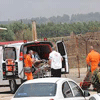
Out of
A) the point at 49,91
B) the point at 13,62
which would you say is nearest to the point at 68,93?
the point at 49,91

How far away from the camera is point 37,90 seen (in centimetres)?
964

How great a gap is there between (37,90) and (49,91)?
28cm

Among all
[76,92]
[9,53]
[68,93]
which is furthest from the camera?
[9,53]

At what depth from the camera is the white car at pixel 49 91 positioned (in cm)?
938

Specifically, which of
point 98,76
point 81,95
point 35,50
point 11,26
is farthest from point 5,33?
point 81,95

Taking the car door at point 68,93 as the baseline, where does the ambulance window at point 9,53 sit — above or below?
above

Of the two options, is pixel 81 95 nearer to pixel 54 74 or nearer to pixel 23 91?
pixel 23 91

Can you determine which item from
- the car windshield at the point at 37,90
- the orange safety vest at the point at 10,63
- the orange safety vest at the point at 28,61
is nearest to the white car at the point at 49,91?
the car windshield at the point at 37,90

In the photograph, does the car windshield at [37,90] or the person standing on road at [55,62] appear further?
the person standing on road at [55,62]

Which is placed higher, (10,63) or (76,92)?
(10,63)

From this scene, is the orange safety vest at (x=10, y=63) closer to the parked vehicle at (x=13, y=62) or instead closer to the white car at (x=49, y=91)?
the parked vehicle at (x=13, y=62)

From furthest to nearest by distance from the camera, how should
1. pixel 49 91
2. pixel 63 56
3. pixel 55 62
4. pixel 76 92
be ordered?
pixel 63 56
pixel 55 62
pixel 76 92
pixel 49 91

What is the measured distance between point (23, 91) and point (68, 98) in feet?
3.39

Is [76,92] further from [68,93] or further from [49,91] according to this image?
[49,91]
